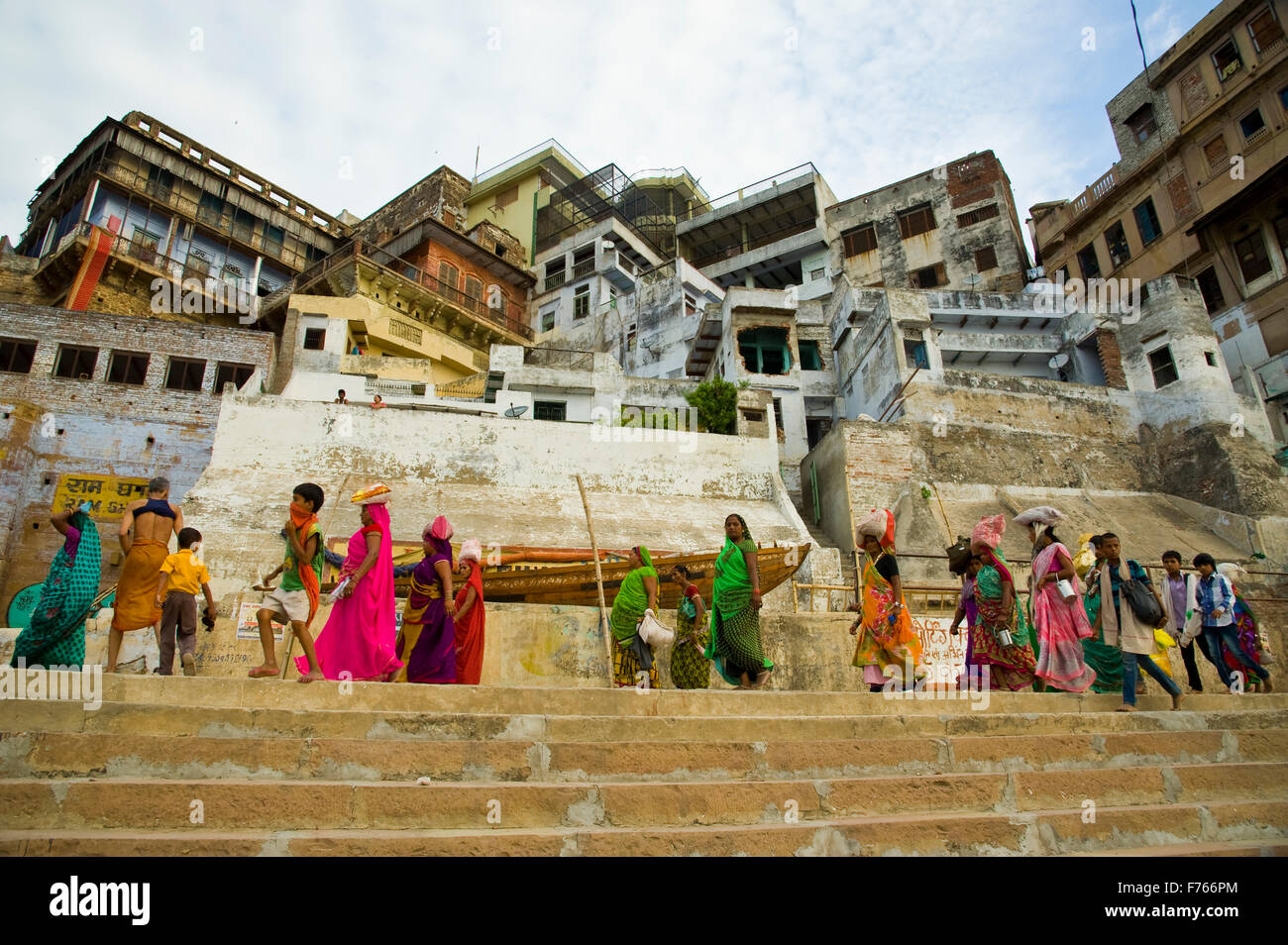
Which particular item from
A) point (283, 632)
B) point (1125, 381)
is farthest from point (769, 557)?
point (1125, 381)

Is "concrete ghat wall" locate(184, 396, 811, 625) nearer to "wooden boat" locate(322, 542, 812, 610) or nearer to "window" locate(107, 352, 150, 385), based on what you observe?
"wooden boat" locate(322, 542, 812, 610)

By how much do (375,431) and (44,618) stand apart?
12834mm

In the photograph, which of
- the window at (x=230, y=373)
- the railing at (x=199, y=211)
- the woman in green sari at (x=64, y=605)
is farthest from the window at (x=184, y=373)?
the woman in green sari at (x=64, y=605)

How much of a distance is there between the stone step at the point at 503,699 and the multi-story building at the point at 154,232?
84.7 ft

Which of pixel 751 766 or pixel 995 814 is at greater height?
pixel 751 766

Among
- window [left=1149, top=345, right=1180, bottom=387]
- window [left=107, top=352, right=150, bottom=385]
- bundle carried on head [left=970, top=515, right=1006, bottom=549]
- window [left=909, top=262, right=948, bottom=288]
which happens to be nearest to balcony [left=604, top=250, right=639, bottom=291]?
window [left=909, top=262, right=948, bottom=288]

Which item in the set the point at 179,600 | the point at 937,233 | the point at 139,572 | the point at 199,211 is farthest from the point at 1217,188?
the point at 199,211

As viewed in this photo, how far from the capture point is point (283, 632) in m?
8.08

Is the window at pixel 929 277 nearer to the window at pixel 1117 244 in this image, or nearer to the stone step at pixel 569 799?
the window at pixel 1117 244

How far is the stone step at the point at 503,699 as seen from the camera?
4.50 meters

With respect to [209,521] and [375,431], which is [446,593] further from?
[375,431]

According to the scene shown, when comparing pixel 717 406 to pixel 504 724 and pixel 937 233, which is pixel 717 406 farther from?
pixel 937 233

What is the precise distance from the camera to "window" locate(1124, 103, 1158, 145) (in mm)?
28750

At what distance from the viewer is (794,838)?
332 centimetres
